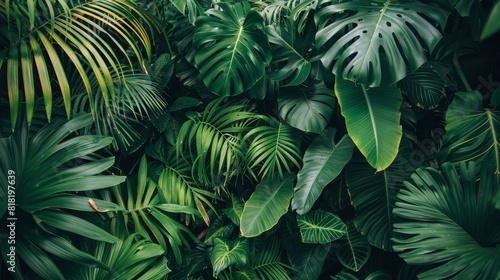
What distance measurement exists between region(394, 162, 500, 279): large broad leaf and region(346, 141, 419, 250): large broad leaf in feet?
0.62

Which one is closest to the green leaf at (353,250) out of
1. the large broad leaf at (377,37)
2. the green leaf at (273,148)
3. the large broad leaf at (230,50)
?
the green leaf at (273,148)

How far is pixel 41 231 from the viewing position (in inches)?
69.8

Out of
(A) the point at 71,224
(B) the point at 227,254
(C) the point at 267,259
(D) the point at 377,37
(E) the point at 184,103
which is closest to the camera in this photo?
(A) the point at 71,224

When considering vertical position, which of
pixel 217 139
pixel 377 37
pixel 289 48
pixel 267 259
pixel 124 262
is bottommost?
pixel 124 262

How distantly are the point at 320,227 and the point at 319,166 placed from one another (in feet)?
0.88

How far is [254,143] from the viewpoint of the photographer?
215cm

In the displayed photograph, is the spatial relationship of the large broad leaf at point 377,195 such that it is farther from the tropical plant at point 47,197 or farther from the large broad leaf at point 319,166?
the tropical plant at point 47,197

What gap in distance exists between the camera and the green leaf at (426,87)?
2.19 m

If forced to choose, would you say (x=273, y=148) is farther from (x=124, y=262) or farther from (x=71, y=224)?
(x=71, y=224)

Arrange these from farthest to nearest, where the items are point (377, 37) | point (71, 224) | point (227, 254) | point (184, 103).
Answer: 1. point (184, 103)
2. point (227, 254)
3. point (377, 37)
4. point (71, 224)

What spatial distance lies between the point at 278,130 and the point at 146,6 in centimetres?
105

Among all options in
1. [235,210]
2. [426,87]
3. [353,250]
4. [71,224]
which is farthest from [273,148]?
[71,224]

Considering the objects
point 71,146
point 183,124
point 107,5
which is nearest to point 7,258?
point 71,146

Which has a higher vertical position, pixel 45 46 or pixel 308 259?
Result: pixel 45 46
